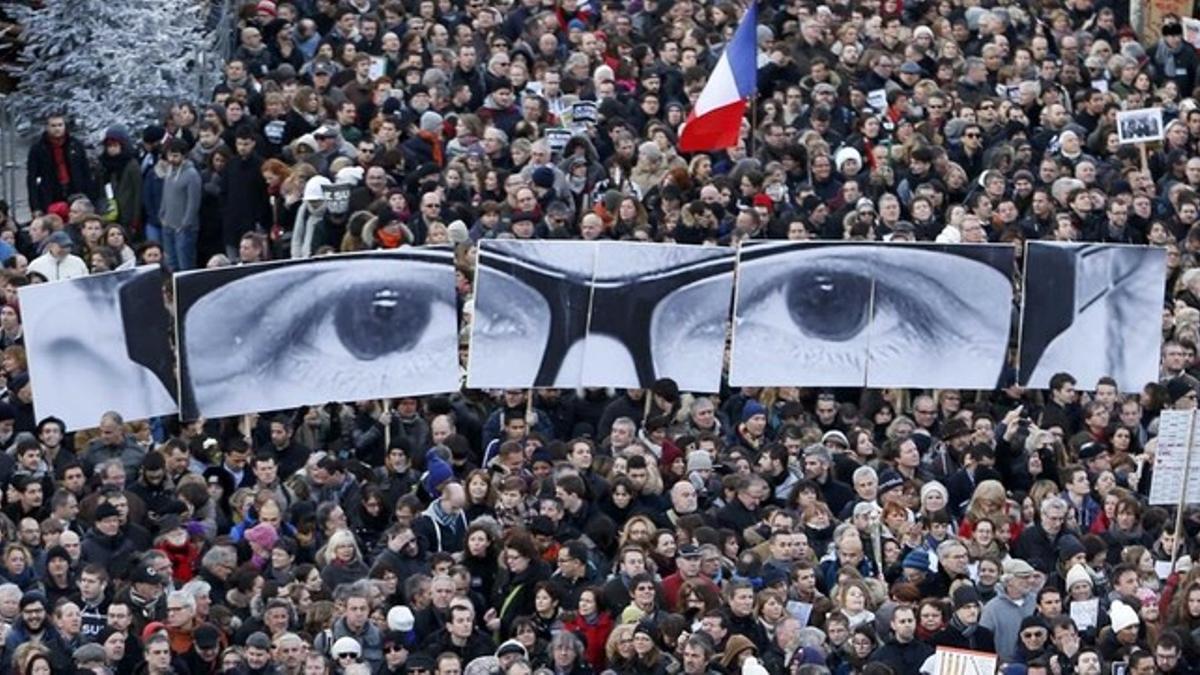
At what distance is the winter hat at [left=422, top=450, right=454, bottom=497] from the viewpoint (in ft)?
Answer: 83.5

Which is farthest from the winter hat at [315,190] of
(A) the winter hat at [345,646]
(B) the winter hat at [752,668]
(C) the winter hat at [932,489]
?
(B) the winter hat at [752,668]

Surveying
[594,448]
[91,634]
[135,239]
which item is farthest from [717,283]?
[91,634]

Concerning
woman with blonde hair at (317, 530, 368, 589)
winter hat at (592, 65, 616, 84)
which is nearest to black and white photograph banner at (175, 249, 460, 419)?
woman with blonde hair at (317, 530, 368, 589)

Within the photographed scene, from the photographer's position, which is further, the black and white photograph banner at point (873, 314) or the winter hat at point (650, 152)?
the winter hat at point (650, 152)

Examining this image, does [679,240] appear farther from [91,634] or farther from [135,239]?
[91,634]

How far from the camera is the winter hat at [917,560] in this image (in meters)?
24.2

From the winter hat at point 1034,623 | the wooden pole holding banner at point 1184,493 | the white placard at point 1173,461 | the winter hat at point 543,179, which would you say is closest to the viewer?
the winter hat at point 1034,623

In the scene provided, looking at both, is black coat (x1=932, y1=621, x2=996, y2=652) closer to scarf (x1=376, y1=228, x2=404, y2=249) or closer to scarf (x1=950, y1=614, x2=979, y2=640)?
scarf (x1=950, y1=614, x2=979, y2=640)

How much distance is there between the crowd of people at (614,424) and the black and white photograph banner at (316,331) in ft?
0.63

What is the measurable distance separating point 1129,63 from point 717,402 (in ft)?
27.7

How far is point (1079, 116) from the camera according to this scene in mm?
33625

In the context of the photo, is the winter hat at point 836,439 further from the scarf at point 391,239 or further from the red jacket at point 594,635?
the red jacket at point 594,635

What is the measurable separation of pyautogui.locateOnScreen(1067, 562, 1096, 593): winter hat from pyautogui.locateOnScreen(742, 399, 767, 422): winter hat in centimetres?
320

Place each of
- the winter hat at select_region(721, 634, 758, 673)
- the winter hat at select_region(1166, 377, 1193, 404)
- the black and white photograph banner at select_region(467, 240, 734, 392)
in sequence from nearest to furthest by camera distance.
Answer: the winter hat at select_region(721, 634, 758, 673) < the black and white photograph banner at select_region(467, 240, 734, 392) < the winter hat at select_region(1166, 377, 1193, 404)
